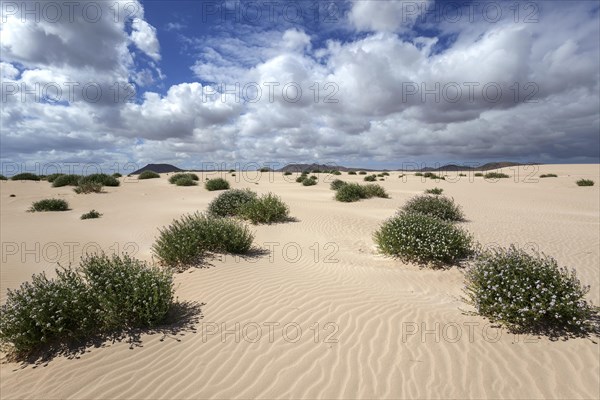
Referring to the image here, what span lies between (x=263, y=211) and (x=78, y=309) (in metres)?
9.22

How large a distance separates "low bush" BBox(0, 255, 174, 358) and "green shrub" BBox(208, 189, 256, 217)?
9346 millimetres

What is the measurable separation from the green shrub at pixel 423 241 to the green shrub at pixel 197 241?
400 cm

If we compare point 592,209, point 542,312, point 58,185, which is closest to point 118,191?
point 58,185

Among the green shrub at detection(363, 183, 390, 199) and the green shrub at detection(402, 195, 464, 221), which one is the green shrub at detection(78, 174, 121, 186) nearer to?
the green shrub at detection(363, 183, 390, 199)

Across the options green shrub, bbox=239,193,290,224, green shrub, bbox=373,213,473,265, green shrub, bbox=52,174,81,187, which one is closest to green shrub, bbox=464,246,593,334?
green shrub, bbox=373,213,473,265

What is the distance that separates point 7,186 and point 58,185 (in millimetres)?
3690

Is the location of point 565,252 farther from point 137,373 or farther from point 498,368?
point 137,373

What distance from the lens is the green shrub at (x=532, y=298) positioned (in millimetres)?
4715

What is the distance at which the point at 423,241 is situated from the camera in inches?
340

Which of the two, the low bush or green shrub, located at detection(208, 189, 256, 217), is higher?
green shrub, located at detection(208, 189, 256, 217)

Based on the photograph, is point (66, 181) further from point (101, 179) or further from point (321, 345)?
point (321, 345)

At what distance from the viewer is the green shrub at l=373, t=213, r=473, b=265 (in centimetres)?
841

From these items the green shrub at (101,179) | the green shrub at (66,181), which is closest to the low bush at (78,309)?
the green shrub at (101,179)

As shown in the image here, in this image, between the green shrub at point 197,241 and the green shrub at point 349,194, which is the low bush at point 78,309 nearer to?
the green shrub at point 197,241
